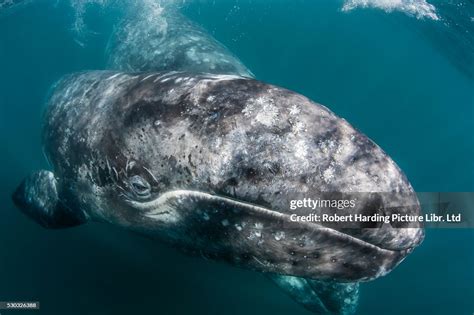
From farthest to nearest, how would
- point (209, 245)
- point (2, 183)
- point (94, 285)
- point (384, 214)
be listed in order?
1. point (2, 183)
2. point (94, 285)
3. point (209, 245)
4. point (384, 214)

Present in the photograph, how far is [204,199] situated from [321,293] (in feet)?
25.2

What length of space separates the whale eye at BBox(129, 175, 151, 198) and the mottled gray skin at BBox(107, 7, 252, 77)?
5.62 metres

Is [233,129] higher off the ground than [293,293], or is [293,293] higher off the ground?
[233,129]

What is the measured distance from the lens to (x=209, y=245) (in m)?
4.74

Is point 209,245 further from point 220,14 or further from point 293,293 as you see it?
point 220,14

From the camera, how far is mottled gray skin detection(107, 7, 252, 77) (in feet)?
33.7

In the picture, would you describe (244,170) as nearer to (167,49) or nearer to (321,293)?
(321,293)

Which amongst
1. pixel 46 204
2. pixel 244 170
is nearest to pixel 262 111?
pixel 244 170

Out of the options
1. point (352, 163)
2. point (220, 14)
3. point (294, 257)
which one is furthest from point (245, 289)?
point (220, 14)

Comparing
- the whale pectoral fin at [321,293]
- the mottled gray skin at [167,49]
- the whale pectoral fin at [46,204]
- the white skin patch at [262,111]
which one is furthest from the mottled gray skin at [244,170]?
the whale pectoral fin at [321,293]

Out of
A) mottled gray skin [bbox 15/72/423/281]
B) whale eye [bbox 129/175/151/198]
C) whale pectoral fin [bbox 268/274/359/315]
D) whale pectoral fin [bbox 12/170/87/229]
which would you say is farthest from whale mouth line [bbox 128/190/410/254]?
whale pectoral fin [bbox 268/274/359/315]

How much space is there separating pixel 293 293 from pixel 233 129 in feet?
27.3

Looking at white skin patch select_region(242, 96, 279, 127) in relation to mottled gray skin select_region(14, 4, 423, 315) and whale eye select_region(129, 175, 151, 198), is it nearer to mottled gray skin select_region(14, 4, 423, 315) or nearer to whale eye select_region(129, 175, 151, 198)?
mottled gray skin select_region(14, 4, 423, 315)

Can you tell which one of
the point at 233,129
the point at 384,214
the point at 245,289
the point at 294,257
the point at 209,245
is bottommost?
the point at 245,289
